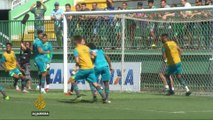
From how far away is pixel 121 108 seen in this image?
61.0 ft

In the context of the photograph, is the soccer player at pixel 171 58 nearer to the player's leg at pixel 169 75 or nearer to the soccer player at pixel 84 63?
the player's leg at pixel 169 75

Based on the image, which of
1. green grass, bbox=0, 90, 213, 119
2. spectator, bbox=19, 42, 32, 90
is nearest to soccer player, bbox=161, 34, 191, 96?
green grass, bbox=0, 90, 213, 119

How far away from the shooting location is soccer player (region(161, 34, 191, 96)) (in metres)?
24.5

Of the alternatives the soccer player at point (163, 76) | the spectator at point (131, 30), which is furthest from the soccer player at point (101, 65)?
the spectator at point (131, 30)

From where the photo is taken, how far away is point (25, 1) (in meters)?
37.6

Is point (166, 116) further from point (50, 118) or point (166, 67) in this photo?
point (166, 67)

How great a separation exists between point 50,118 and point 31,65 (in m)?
15.7

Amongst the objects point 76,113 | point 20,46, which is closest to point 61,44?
point 20,46

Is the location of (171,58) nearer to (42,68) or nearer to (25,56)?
(42,68)

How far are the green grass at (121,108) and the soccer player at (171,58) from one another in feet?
6.06

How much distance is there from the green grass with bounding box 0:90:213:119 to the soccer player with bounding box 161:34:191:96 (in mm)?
1846

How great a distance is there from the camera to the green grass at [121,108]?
16.3m

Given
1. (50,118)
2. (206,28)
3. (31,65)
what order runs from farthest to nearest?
1. (31,65)
2. (206,28)
3. (50,118)

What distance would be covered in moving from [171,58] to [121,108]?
645 centimetres
